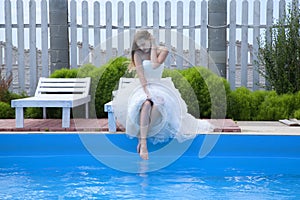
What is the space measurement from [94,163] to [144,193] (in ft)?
3.74

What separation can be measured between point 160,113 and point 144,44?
2.02 ft

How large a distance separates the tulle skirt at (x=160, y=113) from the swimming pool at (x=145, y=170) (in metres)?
0.13

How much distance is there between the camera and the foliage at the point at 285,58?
6.38 meters

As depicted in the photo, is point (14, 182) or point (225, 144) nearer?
point (14, 182)

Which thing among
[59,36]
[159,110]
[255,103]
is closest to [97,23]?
[59,36]

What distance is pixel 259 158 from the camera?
176 inches

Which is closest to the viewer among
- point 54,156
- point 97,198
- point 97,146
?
point 97,198

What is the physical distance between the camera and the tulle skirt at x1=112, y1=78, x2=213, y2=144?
13.2 feet

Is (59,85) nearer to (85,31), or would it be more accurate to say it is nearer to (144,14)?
(85,31)

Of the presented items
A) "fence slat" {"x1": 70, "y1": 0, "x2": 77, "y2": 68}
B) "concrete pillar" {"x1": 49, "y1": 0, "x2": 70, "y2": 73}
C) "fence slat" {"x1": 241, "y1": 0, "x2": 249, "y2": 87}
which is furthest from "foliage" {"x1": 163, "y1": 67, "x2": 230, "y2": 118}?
"concrete pillar" {"x1": 49, "y1": 0, "x2": 70, "y2": 73}

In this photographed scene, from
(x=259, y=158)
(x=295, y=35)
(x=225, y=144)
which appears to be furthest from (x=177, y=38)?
(x=295, y=35)

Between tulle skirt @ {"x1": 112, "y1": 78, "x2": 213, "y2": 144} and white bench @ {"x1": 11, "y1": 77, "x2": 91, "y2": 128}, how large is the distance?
0.67 metres

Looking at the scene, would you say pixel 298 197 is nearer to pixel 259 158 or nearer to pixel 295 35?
pixel 259 158

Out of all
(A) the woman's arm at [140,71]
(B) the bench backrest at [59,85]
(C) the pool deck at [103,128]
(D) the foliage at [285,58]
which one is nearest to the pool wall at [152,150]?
(C) the pool deck at [103,128]
